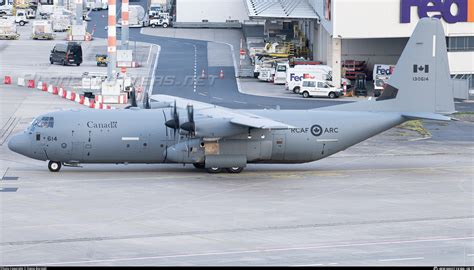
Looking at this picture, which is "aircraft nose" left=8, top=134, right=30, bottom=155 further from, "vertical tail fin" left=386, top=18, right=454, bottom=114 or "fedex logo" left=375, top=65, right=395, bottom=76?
"fedex logo" left=375, top=65, right=395, bottom=76

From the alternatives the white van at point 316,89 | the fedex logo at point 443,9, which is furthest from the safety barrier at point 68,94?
the fedex logo at point 443,9

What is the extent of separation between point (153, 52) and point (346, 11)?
116 ft

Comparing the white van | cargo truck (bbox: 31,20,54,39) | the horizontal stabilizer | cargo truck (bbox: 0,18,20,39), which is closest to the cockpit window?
the horizontal stabilizer

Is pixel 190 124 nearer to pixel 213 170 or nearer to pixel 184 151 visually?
pixel 184 151

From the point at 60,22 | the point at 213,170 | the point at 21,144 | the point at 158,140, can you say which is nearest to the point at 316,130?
the point at 213,170

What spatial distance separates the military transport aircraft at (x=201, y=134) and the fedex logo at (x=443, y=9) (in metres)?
36.7

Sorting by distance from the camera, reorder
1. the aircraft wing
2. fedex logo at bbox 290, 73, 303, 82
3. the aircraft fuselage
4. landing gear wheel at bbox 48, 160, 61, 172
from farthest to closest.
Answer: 1. fedex logo at bbox 290, 73, 303, 82
2. landing gear wheel at bbox 48, 160, 61, 172
3. the aircraft fuselage
4. the aircraft wing

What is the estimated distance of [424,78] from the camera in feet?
191

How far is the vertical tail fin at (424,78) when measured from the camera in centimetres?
5791

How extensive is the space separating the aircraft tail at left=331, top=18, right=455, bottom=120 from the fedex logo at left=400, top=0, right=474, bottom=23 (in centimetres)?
3629

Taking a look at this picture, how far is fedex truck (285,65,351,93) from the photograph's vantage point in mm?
96562

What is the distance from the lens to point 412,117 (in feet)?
188

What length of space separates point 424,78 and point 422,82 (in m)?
0.26

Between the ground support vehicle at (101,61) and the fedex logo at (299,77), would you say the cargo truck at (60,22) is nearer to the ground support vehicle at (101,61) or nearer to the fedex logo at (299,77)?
the ground support vehicle at (101,61)
